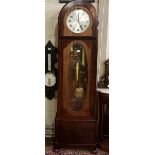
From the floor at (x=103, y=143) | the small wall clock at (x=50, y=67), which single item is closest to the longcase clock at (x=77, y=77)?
the floor at (x=103, y=143)

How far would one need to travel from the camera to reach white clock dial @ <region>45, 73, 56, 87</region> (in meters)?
2.41

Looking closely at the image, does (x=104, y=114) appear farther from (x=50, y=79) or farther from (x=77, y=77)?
(x=50, y=79)

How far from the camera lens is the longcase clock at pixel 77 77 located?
6.99 ft

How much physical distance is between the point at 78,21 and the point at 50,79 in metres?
0.68

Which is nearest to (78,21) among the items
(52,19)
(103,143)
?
(52,19)

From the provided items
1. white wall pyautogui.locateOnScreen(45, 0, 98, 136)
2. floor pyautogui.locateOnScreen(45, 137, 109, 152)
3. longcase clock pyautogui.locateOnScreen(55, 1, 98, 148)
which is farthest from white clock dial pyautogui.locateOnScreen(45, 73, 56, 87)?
floor pyautogui.locateOnScreen(45, 137, 109, 152)

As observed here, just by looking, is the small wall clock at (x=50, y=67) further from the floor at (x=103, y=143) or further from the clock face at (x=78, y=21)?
the floor at (x=103, y=143)

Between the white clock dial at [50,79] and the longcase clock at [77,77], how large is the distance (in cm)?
23
